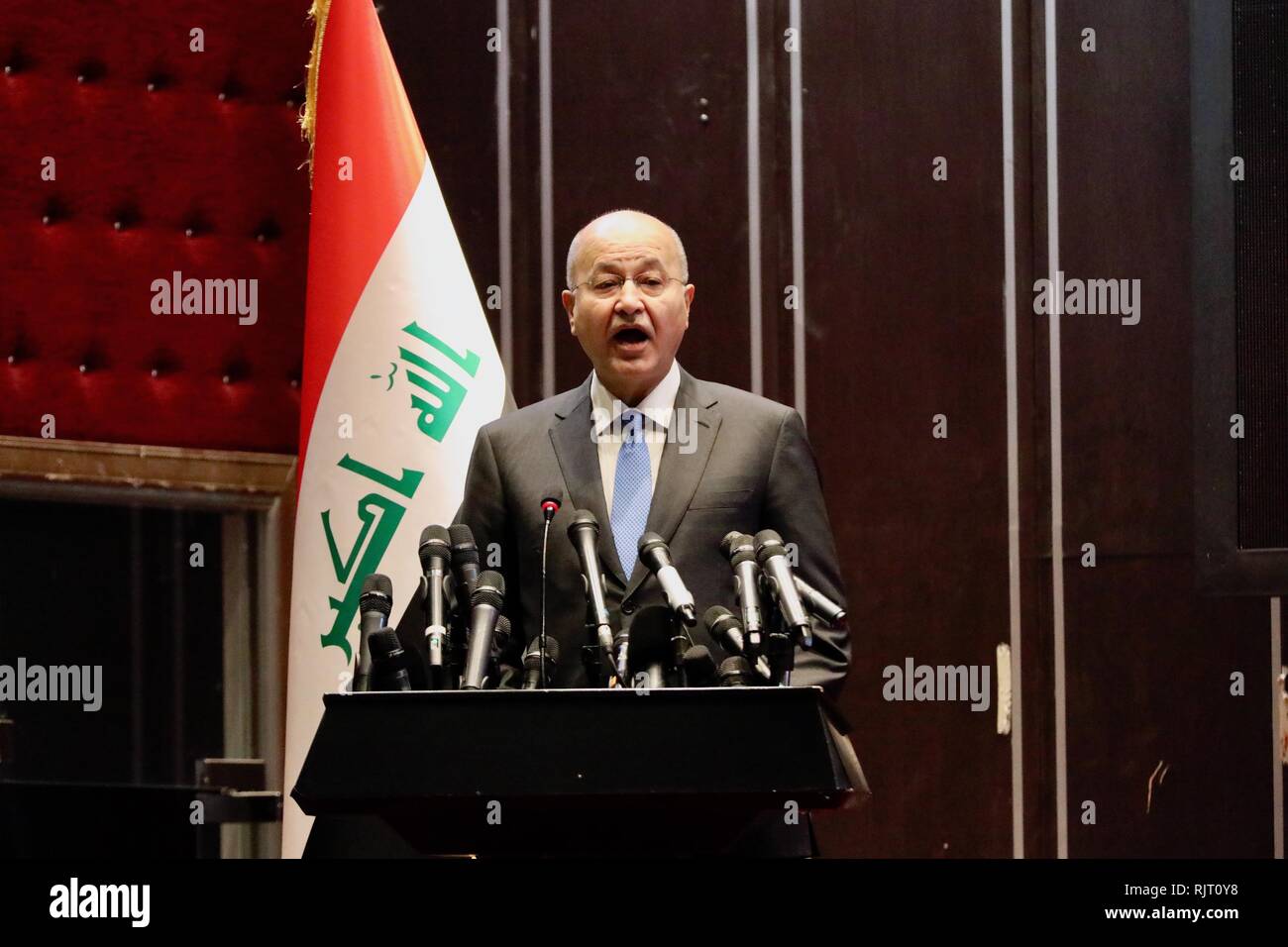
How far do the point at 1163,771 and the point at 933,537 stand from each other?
28.6 inches

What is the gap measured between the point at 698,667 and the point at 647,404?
65cm

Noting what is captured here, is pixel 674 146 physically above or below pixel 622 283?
above

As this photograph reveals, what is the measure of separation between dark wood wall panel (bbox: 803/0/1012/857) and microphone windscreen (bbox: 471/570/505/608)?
201 cm

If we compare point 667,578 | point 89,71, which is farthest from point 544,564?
point 89,71

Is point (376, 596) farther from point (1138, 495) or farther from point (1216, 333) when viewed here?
point (1138, 495)

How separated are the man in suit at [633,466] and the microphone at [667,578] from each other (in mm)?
252

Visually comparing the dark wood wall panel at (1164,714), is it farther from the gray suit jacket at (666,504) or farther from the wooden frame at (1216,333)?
the gray suit jacket at (666,504)

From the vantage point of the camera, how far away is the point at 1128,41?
3775 millimetres

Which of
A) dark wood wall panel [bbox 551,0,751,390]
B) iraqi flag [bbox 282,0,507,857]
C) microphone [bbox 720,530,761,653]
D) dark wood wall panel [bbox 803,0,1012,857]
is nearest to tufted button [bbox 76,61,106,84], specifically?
iraqi flag [bbox 282,0,507,857]

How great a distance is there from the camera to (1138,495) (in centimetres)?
374

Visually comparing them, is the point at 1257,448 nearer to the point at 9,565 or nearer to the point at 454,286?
the point at 454,286

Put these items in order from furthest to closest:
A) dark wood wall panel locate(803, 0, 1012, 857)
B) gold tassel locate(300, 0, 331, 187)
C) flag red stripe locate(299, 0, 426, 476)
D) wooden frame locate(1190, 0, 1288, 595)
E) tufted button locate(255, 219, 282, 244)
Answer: tufted button locate(255, 219, 282, 244)
dark wood wall panel locate(803, 0, 1012, 857)
gold tassel locate(300, 0, 331, 187)
flag red stripe locate(299, 0, 426, 476)
wooden frame locate(1190, 0, 1288, 595)

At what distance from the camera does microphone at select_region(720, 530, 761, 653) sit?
5.94 ft

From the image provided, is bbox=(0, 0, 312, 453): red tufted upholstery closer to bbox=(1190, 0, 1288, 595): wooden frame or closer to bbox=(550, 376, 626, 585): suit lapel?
bbox=(550, 376, 626, 585): suit lapel
